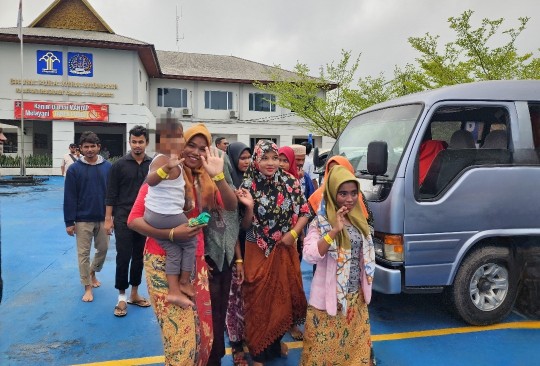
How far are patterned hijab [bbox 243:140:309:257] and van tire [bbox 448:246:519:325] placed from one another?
1770mm

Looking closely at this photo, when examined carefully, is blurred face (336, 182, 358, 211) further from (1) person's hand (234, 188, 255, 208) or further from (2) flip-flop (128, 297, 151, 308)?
(2) flip-flop (128, 297, 151, 308)

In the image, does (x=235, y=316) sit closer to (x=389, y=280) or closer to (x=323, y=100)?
(x=389, y=280)

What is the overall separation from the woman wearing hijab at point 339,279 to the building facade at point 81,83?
18225 millimetres

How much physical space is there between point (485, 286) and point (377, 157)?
1670mm

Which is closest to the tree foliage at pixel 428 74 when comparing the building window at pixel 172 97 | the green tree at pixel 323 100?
the green tree at pixel 323 100

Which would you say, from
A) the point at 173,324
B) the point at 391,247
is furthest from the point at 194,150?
the point at 391,247

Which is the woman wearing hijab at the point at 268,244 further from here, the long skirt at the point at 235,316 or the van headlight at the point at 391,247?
the van headlight at the point at 391,247

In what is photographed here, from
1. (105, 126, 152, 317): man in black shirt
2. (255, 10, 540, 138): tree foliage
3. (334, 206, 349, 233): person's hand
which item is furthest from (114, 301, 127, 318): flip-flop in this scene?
(255, 10, 540, 138): tree foliage

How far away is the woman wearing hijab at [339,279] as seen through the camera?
264 centimetres

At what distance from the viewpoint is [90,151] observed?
173 inches

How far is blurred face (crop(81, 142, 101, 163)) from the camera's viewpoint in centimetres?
437

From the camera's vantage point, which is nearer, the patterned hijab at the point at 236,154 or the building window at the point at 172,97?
the patterned hijab at the point at 236,154

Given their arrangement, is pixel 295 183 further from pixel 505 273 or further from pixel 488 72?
pixel 488 72

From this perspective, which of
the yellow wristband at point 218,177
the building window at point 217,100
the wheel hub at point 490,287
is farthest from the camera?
the building window at point 217,100
